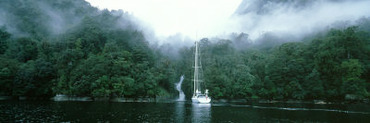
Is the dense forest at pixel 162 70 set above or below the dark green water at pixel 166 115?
above

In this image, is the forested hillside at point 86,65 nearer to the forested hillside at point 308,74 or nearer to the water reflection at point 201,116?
the forested hillside at point 308,74

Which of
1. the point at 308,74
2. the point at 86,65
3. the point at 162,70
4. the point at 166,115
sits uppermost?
the point at 86,65

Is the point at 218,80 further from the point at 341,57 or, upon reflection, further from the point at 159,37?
the point at 159,37

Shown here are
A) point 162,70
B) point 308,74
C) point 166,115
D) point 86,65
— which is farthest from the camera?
point 162,70

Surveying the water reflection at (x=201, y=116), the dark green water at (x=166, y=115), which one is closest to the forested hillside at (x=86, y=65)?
the dark green water at (x=166, y=115)

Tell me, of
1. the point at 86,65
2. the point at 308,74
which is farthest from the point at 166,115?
the point at 308,74

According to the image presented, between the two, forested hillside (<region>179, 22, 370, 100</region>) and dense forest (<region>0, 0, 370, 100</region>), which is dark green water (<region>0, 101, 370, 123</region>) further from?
forested hillside (<region>179, 22, 370, 100</region>)

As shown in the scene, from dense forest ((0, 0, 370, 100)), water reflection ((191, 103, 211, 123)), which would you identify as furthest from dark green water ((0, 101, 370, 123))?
dense forest ((0, 0, 370, 100))

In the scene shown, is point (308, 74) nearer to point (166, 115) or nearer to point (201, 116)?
point (201, 116)

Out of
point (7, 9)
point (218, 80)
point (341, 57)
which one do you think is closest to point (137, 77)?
point (218, 80)

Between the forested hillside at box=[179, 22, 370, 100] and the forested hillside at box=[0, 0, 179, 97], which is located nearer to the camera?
the forested hillside at box=[0, 0, 179, 97]

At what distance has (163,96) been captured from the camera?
8588cm

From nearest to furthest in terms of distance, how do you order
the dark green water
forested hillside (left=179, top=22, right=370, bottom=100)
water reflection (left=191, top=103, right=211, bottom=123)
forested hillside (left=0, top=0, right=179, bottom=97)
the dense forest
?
the dark green water → water reflection (left=191, top=103, right=211, bottom=123) → forested hillside (left=0, top=0, right=179, bottom=97) → the dense forest → forested hillside (left=179, top=22, right=370, bottom=100)

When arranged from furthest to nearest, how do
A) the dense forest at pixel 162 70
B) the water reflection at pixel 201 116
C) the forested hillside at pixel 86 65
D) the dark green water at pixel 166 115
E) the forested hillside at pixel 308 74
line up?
the forested hillside at pixel 308 74 → the dense forest at pixel 162 70 → the forested hillside at pixel 86 65 → the water reflection at pixel 201 116 → the dark green water at pixel 166 115
